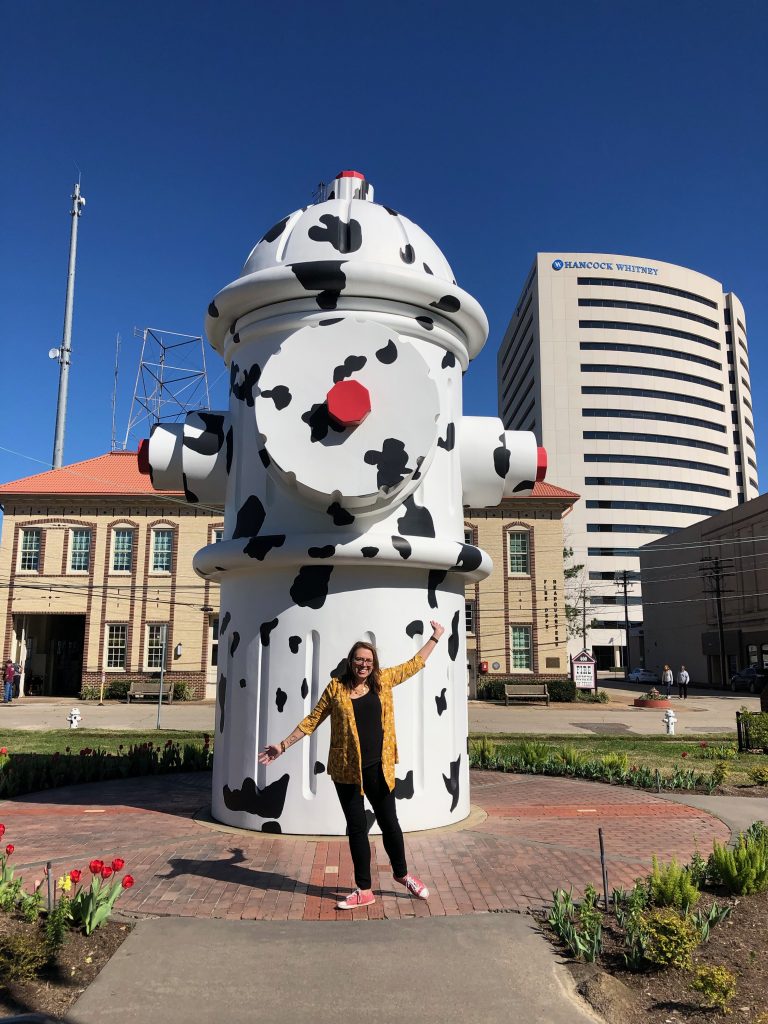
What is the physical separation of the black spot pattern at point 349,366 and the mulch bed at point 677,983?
415cm

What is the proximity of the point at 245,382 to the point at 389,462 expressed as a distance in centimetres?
169

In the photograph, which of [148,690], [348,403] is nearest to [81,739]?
[348,403]

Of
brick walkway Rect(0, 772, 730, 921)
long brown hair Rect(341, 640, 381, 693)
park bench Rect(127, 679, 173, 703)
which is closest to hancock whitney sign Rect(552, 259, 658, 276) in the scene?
park bench Rect(127, 679, 173, 703)

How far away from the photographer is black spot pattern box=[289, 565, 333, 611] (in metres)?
6.21

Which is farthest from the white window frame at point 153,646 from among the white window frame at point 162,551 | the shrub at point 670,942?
the shrub at point 670,942

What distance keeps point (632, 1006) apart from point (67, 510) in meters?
32.8

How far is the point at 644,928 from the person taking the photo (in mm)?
3723

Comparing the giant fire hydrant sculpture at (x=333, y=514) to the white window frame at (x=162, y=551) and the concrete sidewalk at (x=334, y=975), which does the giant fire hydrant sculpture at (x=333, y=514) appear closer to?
the concrete sidewalk at (x=334, y=975)

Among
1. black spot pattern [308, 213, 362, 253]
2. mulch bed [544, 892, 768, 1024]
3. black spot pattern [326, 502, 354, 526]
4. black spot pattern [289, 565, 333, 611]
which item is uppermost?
black spot pattern [308, 213, 362, 253]

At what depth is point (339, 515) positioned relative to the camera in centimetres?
618

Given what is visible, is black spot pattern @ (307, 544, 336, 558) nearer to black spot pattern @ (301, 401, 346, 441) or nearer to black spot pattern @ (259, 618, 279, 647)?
black spot pattern @ (259, 618, 279, 647)

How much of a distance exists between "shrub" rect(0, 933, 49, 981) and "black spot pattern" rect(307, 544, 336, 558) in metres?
3.15

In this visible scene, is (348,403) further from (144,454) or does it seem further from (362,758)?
(362,758)

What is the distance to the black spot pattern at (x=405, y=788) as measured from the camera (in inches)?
244
